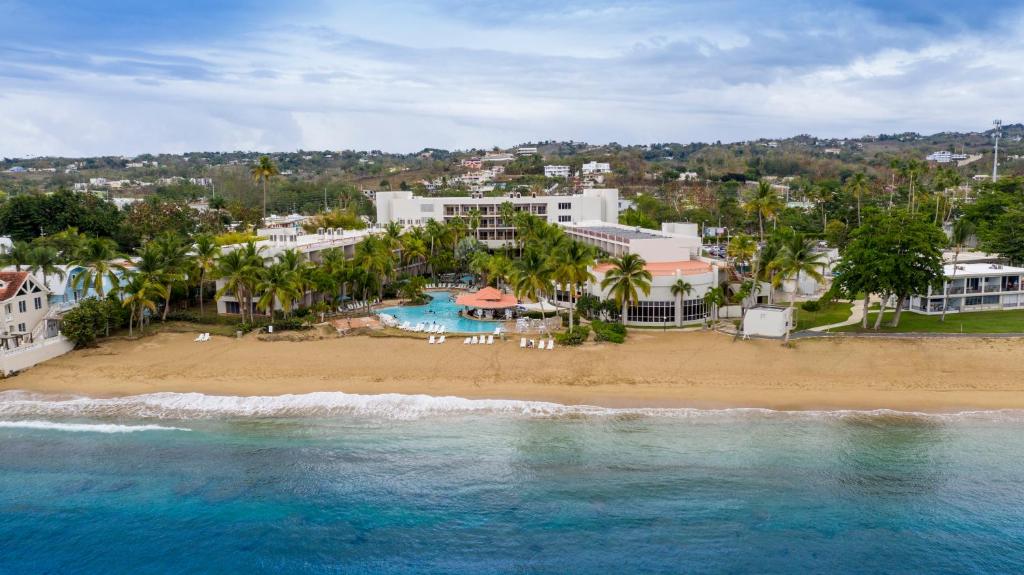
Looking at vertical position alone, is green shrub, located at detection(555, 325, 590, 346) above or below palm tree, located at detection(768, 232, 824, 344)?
below

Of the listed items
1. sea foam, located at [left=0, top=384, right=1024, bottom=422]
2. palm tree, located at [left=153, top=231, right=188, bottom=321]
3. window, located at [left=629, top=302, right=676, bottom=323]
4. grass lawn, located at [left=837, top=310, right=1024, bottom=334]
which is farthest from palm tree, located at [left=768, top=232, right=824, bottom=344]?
palm tree, located at [left=153, top=231, right=188, bottom=321]

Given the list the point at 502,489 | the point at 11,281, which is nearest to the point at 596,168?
the point at 11,281

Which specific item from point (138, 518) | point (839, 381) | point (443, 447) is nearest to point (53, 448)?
point (138, 518)

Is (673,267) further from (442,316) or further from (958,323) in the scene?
(958,323)

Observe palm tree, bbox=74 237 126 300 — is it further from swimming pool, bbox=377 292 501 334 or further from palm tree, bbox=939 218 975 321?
palm tree, bbox=939 218 975 321

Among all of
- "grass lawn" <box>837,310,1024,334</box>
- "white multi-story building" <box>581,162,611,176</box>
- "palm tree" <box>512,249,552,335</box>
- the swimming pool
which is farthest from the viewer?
"white multi-story building" <box>581,162,611,176</box>

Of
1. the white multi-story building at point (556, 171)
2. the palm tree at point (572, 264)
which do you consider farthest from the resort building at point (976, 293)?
the white multi-story building at point (556, 171)

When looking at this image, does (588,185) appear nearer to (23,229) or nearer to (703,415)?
(23,229)
